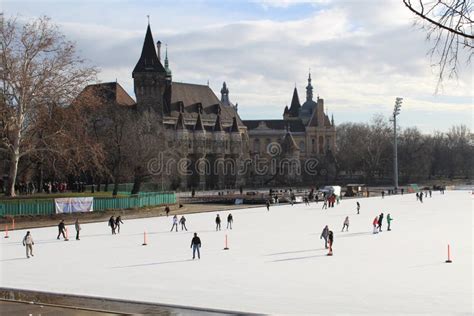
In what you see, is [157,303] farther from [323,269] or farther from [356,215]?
[356,215]

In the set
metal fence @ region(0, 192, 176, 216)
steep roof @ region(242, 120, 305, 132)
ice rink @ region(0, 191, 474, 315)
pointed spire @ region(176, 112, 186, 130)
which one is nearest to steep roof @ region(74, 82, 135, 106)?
pointed spire @ region(176, 112, 186, 130)

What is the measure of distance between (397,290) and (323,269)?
144 inches

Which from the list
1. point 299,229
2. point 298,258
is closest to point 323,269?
point 298,258

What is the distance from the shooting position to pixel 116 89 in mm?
88875

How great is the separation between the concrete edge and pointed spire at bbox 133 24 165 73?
77015 mm

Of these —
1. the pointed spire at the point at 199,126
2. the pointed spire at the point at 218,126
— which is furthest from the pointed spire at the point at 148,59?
the pointed spire at the point at 218,126

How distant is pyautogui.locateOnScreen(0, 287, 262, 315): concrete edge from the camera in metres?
13.3

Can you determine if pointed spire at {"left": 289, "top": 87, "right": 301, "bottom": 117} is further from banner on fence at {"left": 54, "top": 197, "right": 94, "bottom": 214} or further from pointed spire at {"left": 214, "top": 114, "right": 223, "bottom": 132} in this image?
banner on fence at {"left": 54, "top": 197, "right": 94, "bottom": 214}

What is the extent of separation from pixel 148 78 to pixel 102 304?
258 feet

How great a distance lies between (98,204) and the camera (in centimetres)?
4094

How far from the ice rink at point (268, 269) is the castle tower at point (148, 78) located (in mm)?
61165

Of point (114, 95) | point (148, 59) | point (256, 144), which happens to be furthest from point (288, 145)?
point (114, 95)

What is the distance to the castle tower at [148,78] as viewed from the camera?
297 ft

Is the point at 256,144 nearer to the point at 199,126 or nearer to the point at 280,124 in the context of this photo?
the point at 280,124
